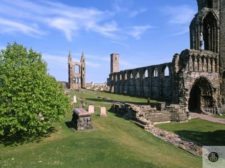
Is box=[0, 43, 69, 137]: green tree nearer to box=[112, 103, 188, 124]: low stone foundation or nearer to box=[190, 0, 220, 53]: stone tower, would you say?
box=[112, 103, 188, 124]: low stone foundation

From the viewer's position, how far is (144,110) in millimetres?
38312

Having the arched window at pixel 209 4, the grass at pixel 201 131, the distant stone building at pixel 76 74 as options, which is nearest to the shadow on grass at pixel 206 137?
the grass at pixel 201 131

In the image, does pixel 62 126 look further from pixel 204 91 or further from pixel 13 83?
pixel 204 91

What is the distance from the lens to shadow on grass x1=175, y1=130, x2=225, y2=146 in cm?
2888

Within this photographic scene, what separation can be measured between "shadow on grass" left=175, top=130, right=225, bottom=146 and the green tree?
1155cm

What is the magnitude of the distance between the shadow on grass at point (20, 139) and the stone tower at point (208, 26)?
104 ft

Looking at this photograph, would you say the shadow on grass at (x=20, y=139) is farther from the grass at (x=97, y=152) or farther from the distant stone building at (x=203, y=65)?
the distant stone building at (x=203, y=65)

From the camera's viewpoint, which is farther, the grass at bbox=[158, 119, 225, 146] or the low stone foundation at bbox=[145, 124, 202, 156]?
the grass at bbox=[158, 119, 225, 146]

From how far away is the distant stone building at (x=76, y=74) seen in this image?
8206 centimetres

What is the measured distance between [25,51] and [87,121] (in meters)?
7.50

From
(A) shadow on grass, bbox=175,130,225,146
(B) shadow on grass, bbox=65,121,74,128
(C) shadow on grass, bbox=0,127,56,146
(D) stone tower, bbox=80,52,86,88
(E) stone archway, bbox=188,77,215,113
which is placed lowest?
(A) shadow on grass, bbox=175,130,225,146

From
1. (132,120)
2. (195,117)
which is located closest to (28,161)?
(132,120)

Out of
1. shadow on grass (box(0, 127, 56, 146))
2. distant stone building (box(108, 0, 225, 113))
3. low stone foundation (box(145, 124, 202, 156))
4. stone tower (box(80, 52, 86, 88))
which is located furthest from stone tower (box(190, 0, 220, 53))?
stone tower (box(80, 52, 86, 88))

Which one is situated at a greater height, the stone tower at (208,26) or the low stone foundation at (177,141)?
the stone tower at (208,26)
